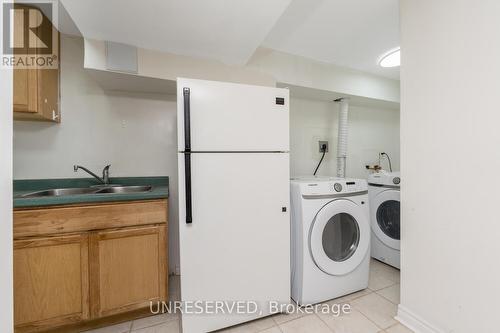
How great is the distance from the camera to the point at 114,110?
78.0 inches


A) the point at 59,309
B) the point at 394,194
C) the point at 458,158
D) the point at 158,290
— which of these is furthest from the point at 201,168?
the point at 394,194

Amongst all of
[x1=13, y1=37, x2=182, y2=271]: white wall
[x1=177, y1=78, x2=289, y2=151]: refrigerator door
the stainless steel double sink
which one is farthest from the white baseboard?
the stainless steel double sink

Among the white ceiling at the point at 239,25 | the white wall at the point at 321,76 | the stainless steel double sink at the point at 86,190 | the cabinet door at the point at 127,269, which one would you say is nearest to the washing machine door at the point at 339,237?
the cabinet door at the point at 127,269

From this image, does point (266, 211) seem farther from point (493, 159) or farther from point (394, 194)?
point (394, 194)

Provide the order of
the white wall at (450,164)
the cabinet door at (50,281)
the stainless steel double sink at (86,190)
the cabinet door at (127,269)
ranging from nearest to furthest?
the white wall at (450,164) → the cabinet door at (50,281) → the cabinet door at (127,269) → the stainless steel double sink at (86,190)

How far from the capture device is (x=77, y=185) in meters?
1.87

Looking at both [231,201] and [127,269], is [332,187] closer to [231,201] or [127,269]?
[231,201]

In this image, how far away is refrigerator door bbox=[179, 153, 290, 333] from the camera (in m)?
1.33

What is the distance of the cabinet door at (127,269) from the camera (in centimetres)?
138

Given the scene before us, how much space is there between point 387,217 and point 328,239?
964mm

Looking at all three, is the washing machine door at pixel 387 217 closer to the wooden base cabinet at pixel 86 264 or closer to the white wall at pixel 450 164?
the white wall at pixel 450 164

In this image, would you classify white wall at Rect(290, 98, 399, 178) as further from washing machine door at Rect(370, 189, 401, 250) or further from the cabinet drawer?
the cabinet drawer

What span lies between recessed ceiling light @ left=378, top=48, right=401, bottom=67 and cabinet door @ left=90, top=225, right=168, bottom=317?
8.99 ft

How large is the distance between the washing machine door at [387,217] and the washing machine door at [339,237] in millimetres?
559
